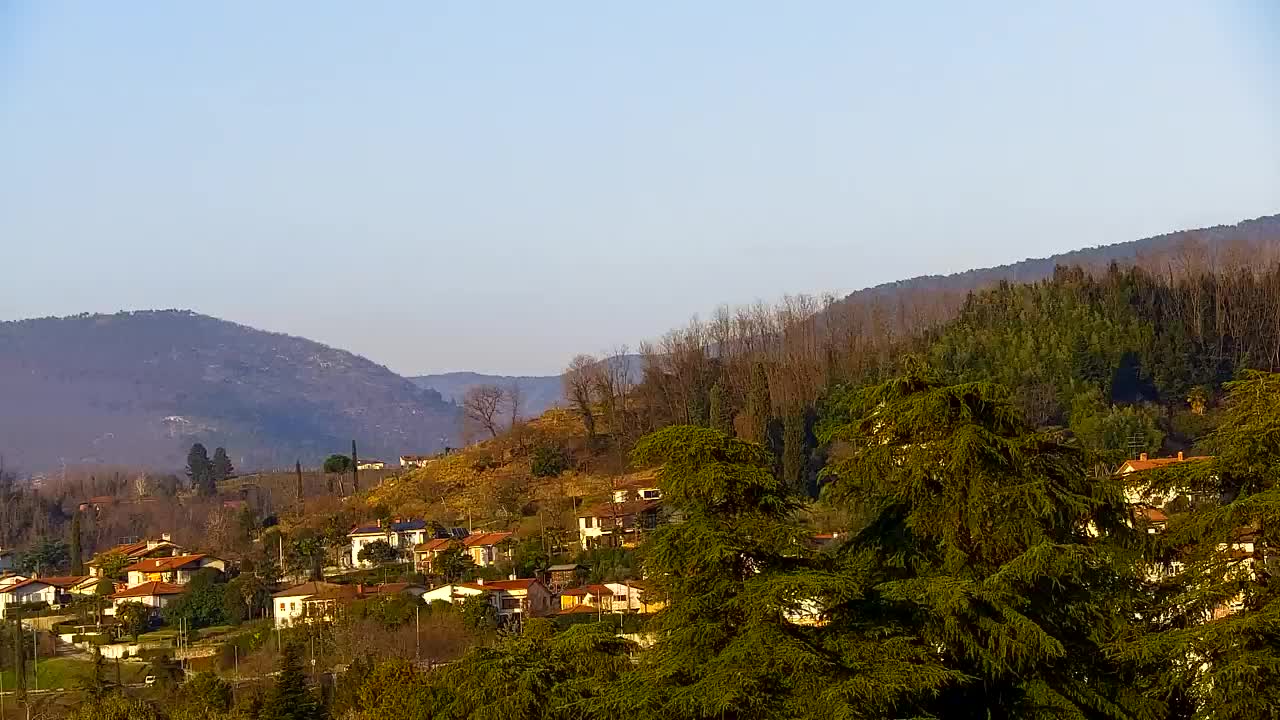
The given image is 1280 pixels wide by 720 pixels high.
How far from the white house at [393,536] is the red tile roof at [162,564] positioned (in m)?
5.76

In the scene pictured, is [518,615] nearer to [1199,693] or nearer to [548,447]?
[548,447]

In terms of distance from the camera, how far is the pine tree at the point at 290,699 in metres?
28.0

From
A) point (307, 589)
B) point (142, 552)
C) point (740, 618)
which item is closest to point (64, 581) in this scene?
point (142, 552)

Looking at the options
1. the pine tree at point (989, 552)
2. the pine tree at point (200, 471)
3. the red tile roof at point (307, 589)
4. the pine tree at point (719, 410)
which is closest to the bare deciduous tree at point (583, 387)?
the pine tree at point (719, 410)

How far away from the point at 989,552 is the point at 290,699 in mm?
16191

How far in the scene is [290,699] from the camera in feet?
92.9

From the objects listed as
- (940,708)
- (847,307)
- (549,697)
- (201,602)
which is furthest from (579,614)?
(847,307)

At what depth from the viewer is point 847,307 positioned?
83.7 m

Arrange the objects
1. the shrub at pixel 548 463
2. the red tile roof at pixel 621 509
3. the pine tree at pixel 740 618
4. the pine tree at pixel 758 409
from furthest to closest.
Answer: the shrub at pixel 548 463 → the pine tree at pixel 758 409 → the red tile roof at pixel 621 509 → the pine tree at pixel 740 618

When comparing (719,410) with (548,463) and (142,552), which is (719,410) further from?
(142,552)

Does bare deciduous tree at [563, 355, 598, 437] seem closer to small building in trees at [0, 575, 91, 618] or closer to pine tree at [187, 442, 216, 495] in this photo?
small building in trees at [0, 575, 91, 618]

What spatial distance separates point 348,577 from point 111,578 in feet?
36.1

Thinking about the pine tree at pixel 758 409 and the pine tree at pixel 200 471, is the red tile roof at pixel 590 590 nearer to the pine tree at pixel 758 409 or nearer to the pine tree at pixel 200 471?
the pine tree at pixel 758 409

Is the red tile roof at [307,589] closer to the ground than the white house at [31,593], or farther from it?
farther from it
